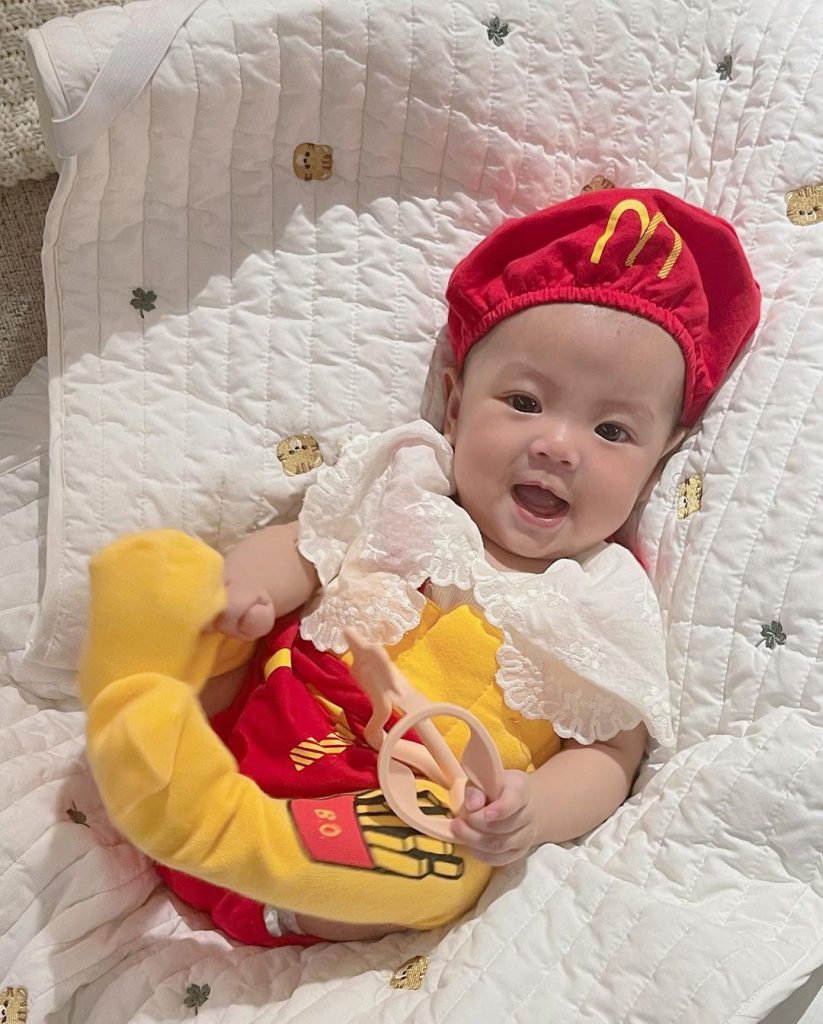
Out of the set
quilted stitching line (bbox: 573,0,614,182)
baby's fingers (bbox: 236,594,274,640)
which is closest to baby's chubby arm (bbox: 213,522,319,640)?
baby's fingers (bbox: 236,594,274,640)

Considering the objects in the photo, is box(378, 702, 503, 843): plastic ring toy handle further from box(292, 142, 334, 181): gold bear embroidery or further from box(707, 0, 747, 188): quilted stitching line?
box(707, 0, 747, 188): quilted stitching line

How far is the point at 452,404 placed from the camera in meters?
1.22

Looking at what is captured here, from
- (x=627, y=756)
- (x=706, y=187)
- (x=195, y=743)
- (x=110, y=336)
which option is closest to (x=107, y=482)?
(x=110, y=336)

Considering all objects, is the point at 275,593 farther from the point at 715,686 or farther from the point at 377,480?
the point at 715,686

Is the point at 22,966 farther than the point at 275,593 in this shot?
No

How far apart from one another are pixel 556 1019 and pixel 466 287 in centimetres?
77

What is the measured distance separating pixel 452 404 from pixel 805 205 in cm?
48

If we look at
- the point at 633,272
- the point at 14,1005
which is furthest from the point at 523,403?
the point at 14,1005

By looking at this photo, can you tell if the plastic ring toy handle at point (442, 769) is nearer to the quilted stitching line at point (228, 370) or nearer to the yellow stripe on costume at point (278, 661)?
the yellow stripe on costume at point (278, 661)

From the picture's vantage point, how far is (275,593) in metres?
1.13

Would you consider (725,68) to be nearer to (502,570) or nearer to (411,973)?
(502,570)

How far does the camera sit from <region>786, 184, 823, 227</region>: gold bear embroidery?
1.19 metres

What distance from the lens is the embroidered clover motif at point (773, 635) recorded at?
1055mm

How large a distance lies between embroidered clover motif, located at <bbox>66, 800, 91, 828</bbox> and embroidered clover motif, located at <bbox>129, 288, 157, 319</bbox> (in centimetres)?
56
